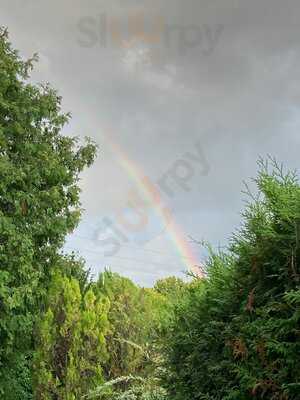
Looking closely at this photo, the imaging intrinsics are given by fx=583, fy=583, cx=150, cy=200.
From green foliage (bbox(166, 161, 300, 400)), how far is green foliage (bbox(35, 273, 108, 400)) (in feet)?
23.5

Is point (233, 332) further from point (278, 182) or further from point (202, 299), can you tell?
point (278, 182)

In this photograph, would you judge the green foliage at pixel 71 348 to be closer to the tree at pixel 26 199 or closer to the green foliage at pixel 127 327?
the green foliage at pixel 127 327

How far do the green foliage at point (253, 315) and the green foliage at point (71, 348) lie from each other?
716 centimetres

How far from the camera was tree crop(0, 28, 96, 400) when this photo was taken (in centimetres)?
1773

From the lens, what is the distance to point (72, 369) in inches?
479

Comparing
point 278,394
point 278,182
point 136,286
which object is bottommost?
point 278,394

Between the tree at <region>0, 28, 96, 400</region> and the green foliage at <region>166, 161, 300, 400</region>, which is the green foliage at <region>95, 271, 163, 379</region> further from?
the green foliage at <region>166, 161, 300, 400</region>

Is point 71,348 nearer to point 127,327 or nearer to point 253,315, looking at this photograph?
point 127,327

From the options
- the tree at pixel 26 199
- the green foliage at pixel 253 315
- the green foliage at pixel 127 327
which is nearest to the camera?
the green foliage at pixel 253 315

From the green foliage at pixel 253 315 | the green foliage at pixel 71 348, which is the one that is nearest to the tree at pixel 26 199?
the green foliage at pixel 71 348

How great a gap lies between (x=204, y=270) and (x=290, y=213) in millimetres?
1351

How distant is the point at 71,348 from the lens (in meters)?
12.4

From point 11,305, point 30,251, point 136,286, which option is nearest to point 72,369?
point 136,286

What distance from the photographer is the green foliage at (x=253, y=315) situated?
394cm
